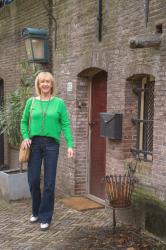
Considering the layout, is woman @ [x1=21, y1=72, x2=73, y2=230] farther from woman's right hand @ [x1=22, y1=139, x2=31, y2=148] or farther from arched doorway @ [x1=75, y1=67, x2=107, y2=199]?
arched doorway @ [x1=75, y1=67, x2=107, y2=199]

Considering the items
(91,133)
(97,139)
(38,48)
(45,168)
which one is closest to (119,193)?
(45,168)

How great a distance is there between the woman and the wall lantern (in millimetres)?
2596

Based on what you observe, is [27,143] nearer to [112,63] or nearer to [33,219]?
[33,219]

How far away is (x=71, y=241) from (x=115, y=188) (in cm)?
86

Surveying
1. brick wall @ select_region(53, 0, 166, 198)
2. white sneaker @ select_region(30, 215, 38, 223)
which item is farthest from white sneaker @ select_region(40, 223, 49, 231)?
brick wall @ select_region(53, 0, 166, 198)

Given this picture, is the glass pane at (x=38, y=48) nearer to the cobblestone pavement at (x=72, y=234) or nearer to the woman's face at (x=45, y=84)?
the woman's face at (x=45, y=84)

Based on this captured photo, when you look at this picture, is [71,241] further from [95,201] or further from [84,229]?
[95,201]

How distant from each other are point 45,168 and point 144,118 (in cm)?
158

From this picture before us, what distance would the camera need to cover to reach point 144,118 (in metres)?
6.15

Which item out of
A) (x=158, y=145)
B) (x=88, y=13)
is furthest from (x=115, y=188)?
(x=88, y=13)

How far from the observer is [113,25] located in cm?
639

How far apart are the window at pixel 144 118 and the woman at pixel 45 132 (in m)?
1.10

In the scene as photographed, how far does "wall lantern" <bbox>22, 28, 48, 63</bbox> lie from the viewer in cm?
807

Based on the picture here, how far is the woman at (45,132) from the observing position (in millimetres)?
5590
